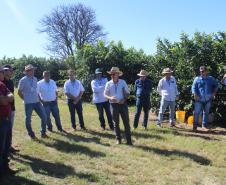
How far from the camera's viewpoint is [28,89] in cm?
1105

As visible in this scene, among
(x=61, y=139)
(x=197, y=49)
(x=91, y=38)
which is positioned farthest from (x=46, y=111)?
(x=91, y=38)

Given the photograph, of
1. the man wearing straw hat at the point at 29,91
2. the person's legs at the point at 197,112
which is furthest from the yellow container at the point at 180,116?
the man wearing straw hat at the point at 29,91

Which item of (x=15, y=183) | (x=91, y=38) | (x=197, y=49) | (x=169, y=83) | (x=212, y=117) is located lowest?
(x=15, y=183)

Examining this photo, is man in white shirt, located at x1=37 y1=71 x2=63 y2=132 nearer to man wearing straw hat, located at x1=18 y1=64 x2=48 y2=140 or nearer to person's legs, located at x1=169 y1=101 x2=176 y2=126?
man wearing straw hat, located at x1=18 y1=64 x2=48 y2=140

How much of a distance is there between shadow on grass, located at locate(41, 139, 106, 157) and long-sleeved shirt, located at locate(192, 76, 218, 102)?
4.40 metres

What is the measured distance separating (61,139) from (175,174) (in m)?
4.33

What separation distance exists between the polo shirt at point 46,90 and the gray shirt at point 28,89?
3.12 ft

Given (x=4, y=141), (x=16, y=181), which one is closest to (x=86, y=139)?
(x=4, y=141)

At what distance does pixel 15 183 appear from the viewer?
7.33 metres

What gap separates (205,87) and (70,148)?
4.85 meters

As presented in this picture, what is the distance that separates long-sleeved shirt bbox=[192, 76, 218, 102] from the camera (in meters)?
12.6

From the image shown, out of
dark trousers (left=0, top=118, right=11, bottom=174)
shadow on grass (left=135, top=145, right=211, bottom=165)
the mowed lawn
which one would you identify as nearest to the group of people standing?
the mowed lawn

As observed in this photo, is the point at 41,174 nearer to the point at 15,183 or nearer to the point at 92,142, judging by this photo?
the point at 15,183

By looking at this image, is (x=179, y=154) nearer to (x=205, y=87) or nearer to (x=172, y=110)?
(x=205, y=87)
